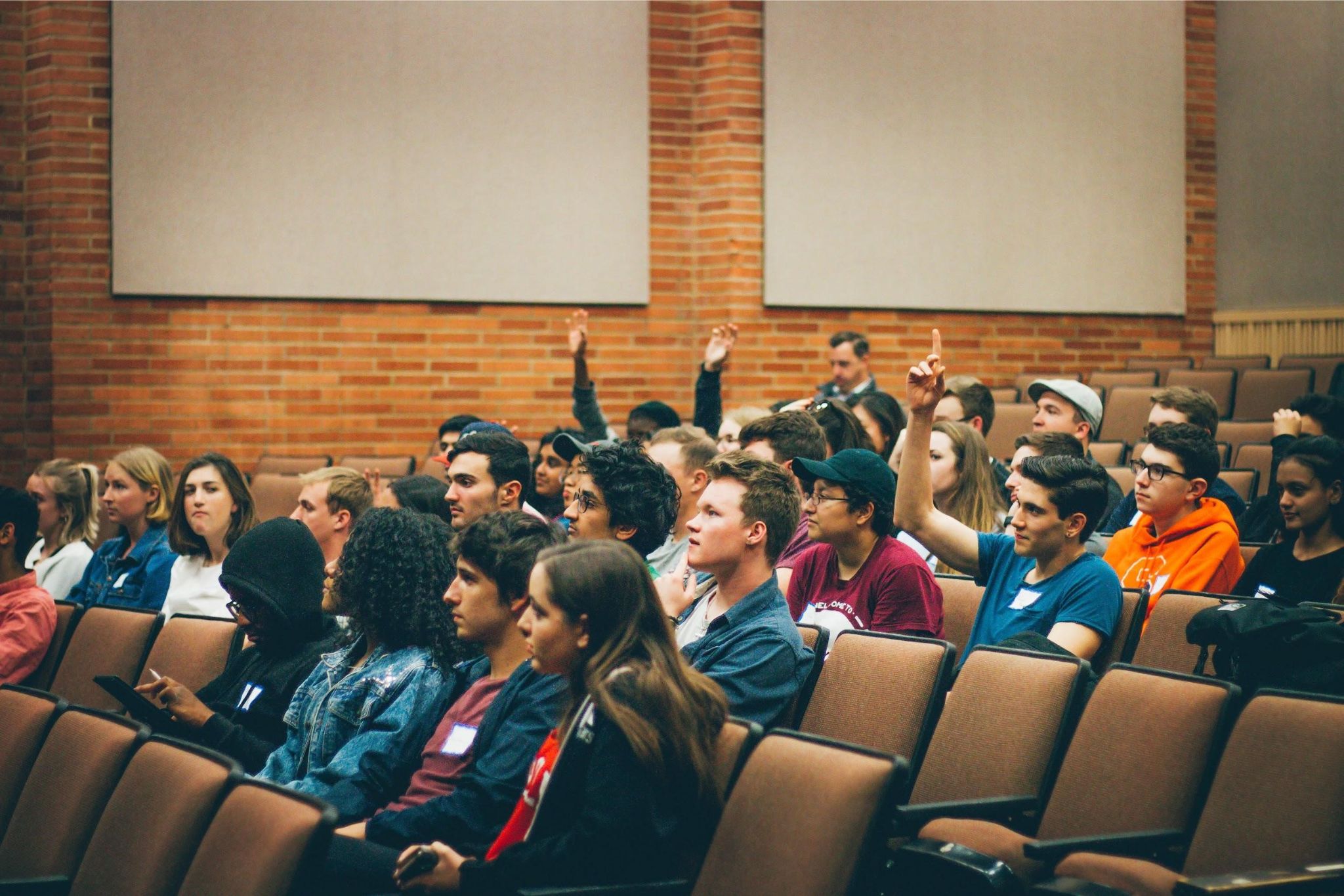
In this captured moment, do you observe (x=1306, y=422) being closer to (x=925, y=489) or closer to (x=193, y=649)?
(x=925, y=489)

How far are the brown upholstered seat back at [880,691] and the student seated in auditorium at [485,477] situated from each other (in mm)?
1405

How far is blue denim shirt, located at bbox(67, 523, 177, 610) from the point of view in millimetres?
4543

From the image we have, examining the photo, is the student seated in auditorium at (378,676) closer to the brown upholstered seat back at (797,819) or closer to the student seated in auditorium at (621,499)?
the student seated in auditorium at (621,499)

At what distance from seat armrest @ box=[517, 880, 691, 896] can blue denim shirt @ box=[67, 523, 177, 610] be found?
2831 mm

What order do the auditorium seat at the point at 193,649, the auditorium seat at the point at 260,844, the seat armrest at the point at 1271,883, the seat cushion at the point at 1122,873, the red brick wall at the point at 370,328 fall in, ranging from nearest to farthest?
the auditorium seat at the point at 260,844 < the seat armrest at the point at 1271,883 < the seat cushion at the point at 1122,873 < the auditorium seat at the point at 193,649 < the red brick wall at the point at 370,328

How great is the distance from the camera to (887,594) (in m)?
3.16

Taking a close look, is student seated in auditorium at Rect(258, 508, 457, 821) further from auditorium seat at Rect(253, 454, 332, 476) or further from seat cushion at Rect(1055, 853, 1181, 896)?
auditorium seat at Rect(253, 454, 332, 476)

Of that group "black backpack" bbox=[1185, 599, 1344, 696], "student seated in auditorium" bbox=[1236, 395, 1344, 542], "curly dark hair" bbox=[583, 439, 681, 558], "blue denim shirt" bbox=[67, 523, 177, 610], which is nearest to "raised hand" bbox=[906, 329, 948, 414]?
"curly dark hair" bbox=[583, 439, 681, 558]

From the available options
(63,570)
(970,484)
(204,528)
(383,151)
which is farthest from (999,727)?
(383,151)

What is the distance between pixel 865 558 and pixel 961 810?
91cm

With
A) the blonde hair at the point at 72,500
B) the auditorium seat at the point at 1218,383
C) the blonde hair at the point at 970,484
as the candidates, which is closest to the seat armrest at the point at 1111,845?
the blonde hair at the point at 970,484

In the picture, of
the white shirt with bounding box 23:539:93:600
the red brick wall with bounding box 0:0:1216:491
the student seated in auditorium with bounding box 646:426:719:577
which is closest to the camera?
the student seated in auditorium with bounding box 646:426:719:577

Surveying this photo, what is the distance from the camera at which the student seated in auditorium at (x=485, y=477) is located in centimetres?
397

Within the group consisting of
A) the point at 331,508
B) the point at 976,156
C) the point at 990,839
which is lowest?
the point at 990,839
